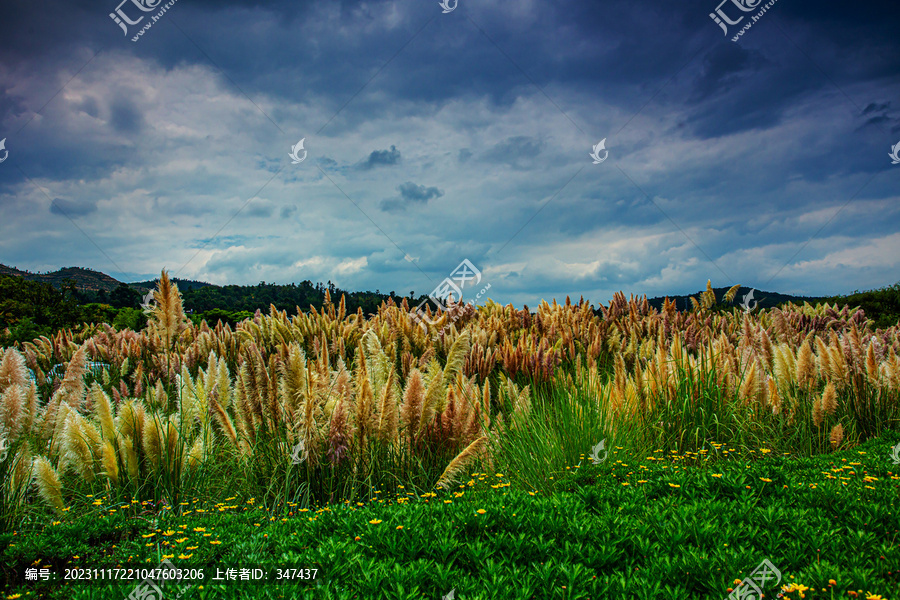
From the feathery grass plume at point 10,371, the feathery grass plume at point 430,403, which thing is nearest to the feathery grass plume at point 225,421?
the feathery grass plume at point 430,403

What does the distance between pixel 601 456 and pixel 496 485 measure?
927 millimetres

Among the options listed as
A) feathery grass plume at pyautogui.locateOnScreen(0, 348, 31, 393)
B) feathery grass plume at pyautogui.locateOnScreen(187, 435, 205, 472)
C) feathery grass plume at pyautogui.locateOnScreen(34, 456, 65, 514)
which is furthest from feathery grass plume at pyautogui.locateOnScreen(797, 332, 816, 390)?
feathery grass plume at pyautogui.locateOnScreen(0, 348, 31, 393)

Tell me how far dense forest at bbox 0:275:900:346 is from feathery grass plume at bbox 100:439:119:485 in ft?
17.4

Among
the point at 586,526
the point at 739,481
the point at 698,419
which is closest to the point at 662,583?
the point at 586,526

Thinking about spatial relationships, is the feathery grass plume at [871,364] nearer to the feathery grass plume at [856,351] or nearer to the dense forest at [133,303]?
the feathery grass plume at [856,351]

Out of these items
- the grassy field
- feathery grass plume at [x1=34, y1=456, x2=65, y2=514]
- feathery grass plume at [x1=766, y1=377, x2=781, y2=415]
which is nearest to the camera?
the grassy field

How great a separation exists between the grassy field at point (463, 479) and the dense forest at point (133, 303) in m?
5.02

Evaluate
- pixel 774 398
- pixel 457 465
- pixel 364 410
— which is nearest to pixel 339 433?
pixel 364 410

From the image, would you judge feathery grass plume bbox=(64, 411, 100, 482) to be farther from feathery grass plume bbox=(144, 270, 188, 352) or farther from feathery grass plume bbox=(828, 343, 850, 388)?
feathery grass plume bbox=(828, 343, 850, 388)

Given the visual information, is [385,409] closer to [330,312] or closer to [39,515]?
[39,515]

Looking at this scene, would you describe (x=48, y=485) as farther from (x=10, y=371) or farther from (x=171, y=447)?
(x=10, y=371)

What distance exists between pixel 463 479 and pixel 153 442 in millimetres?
2132

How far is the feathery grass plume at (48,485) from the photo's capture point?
2982mm

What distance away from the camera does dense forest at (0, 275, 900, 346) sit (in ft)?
34.9
